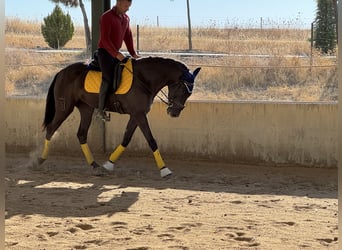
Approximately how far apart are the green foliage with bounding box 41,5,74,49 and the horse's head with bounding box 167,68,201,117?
12.7m

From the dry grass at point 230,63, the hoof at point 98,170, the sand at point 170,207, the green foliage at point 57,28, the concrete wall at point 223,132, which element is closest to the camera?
the sand at point 170,207

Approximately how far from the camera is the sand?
427cm

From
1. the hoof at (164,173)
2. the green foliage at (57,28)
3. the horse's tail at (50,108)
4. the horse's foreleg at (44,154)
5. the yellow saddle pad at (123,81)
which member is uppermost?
the green foliage at (57,28)

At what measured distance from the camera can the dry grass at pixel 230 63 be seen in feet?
39.4

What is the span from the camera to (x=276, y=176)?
7.09 m

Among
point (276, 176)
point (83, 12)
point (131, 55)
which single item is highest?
point (83, 12)

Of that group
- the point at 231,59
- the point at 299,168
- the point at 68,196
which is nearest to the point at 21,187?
the point at 68,196

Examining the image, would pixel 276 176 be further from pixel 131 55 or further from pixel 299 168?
pixel 131 55

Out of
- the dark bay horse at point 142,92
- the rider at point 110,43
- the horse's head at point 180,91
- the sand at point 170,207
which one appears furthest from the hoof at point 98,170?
the horse's head at point 180,91

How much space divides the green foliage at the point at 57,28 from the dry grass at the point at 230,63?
0.45 meters

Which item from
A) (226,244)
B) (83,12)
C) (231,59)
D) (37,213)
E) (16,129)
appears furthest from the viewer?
(83,12)

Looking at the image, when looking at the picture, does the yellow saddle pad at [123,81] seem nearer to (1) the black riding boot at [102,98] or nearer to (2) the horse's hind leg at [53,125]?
(1) the black riding boot at [102,98]

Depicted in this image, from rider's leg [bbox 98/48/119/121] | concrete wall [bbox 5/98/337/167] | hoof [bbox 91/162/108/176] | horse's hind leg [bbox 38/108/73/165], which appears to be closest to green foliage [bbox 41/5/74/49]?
concrete wall [bbox 5/98/337/167]

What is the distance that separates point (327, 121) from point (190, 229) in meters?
3.45
